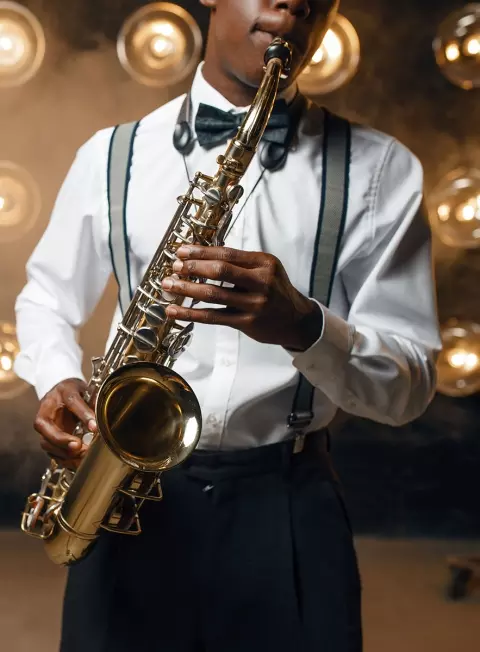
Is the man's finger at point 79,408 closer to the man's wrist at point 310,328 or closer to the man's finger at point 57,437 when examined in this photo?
the man's finger at point 57,437

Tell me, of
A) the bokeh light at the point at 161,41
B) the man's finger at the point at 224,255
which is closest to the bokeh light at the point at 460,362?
the bokeh light at the point at 161,41

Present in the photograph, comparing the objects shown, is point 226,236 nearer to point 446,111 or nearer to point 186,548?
point 186,548

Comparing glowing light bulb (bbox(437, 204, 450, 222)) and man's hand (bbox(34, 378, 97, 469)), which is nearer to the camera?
man's hand (bbox(34, 378, 97, 469))

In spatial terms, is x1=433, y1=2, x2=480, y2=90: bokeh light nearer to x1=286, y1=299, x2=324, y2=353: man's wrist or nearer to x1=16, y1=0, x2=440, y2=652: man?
x1=16, y1=0, x2=440, y2=652: man

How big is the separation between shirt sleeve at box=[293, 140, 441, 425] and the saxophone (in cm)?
27

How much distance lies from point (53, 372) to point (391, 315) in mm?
704

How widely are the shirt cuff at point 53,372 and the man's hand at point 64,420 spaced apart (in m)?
0.03

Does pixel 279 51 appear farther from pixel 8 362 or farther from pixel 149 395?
pixel 8 362

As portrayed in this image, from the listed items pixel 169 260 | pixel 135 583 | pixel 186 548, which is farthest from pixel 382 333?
pixel 135 583

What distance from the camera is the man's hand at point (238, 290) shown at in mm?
1264

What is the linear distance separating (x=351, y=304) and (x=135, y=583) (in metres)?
0.70

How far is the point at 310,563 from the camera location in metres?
1.57

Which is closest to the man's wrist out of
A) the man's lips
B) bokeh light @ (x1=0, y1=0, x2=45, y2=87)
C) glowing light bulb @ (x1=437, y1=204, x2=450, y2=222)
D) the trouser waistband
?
the trouser waistband

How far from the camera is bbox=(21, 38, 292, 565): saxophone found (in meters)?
1.47
